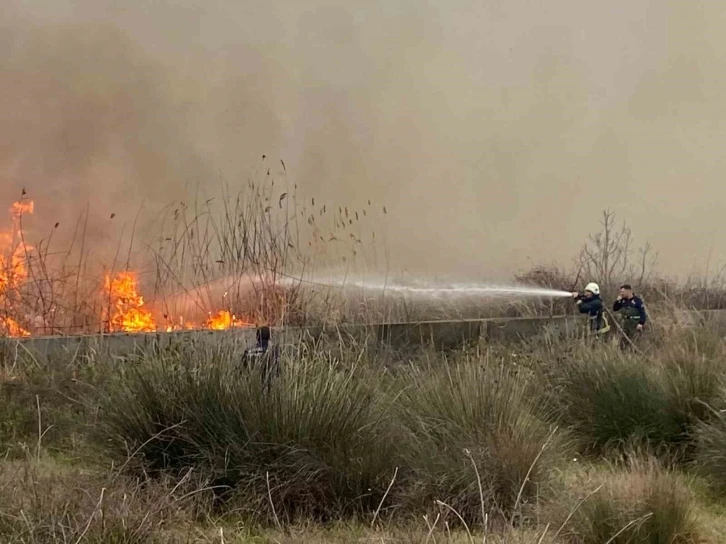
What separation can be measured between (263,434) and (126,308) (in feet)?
13.7

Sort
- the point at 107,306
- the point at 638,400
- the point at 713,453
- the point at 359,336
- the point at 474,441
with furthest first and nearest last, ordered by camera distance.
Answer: the point at 107,306
the point at 359,336
the point at 638,400
the point at 713,453
the point at 474,441

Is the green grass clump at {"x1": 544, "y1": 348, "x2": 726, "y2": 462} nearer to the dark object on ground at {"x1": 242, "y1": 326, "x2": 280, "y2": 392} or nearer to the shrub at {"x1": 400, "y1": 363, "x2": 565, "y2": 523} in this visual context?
the shrub at {"x1": 400, "y1": 363, "x2": 565, "y2": 523}

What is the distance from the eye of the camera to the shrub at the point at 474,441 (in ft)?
11.3

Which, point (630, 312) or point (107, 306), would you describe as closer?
point (107, 306)

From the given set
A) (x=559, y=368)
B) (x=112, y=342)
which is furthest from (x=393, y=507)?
(x=112, y=342)

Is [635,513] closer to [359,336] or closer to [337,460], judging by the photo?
[337,460]

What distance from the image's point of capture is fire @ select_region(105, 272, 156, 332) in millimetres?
7027

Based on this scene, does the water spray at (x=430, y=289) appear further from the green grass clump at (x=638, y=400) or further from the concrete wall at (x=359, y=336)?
the green grass clump at (x=638, y=400)

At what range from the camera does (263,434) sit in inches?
139

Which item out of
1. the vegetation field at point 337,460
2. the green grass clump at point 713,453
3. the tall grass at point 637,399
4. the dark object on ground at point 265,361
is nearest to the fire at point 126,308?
the vegetation field at point 337,460

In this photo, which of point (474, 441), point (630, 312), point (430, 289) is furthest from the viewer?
point (430, 289)

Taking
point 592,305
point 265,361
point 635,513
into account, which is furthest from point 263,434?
point 592,305

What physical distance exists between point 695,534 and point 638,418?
1.62 meters

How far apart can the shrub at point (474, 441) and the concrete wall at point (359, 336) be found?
1123 mm
